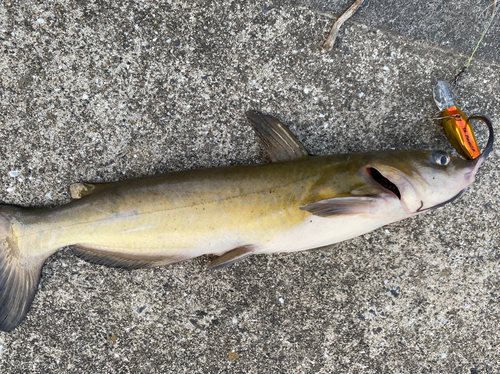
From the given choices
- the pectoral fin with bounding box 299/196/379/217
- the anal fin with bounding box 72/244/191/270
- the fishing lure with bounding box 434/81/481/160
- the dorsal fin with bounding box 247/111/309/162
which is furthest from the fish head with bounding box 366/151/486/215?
the anal fin with bounding box 72/244/191/270

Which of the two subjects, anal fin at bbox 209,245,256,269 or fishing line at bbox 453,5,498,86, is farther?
fishing line at bbox 453,5,498,86

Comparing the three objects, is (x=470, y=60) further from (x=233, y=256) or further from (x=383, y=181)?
(x=233, y=256)

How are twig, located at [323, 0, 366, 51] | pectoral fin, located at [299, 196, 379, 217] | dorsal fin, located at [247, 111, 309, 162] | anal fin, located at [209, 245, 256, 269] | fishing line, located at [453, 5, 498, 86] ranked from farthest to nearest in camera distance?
fishing line, located at [453, 5, 498, 86] → twig, located at [323, 0, 366, 51] → dorsal fin, located at [247, 111, 309, 162] → anal fin, located at [209, 245, 256, 269] → pectoral fin, located at [299, 196, 379, 217]

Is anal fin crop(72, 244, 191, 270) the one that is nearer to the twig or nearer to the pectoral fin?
the pectoral fin

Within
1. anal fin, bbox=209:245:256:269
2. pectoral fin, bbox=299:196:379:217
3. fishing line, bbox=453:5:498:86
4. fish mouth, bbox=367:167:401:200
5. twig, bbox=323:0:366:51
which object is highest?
twig, bbox=323:0:366:51

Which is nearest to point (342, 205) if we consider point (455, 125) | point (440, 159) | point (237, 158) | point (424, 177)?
point (424, 177)

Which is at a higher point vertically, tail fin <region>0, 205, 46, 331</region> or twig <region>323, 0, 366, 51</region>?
twig <region>323, 0, 366, 51</region>

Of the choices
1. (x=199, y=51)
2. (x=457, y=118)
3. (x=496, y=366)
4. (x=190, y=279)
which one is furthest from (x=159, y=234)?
(x=496, y=366)

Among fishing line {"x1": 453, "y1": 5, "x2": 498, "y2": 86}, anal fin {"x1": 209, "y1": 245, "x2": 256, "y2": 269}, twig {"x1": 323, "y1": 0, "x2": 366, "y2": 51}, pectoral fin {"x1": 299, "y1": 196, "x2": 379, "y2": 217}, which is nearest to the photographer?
pectoral fin {"x1": 299, "y1": 196, "x2": 379, "y2": 217}
